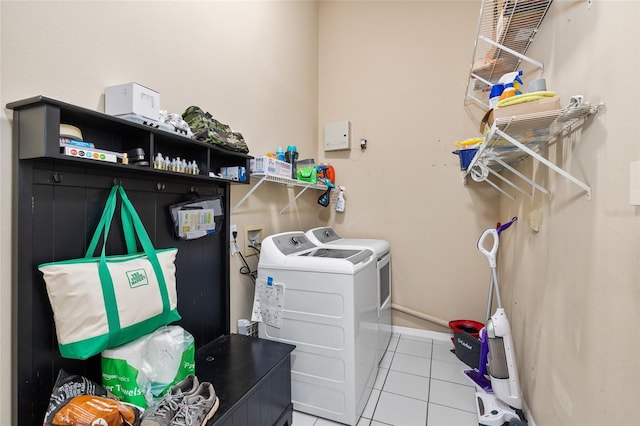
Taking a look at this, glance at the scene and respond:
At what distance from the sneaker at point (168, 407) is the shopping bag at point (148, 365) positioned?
0.04 m

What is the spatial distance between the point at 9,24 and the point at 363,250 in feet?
6.54

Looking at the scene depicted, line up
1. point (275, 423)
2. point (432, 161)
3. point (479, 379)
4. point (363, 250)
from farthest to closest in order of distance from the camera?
point (432, 161)
point (363, 250)
point (479, 379)
point (275, 423)

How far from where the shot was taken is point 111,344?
0.93 m

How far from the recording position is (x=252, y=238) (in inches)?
80.4

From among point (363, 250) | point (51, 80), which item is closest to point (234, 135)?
point (51, 80)

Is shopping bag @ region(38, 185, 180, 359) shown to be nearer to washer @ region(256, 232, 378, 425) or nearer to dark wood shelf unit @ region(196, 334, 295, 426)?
dark wood shelf unit @ region(196, 334, 295, 426)

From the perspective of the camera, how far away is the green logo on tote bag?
3.26 ft

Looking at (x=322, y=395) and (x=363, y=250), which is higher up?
(x=363, y=250)

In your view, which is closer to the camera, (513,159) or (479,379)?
(513,159)

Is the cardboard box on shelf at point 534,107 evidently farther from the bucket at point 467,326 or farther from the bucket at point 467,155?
the bucket at point 467,326

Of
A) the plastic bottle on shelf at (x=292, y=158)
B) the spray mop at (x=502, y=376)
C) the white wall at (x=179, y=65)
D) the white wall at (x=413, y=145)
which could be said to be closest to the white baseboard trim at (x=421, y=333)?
the white wall at (x=413, y=145)

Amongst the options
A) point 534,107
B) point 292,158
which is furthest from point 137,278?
point 534,107

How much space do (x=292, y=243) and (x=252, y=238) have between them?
0.29m

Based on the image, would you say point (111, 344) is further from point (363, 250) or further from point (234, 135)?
point (363, 250)
